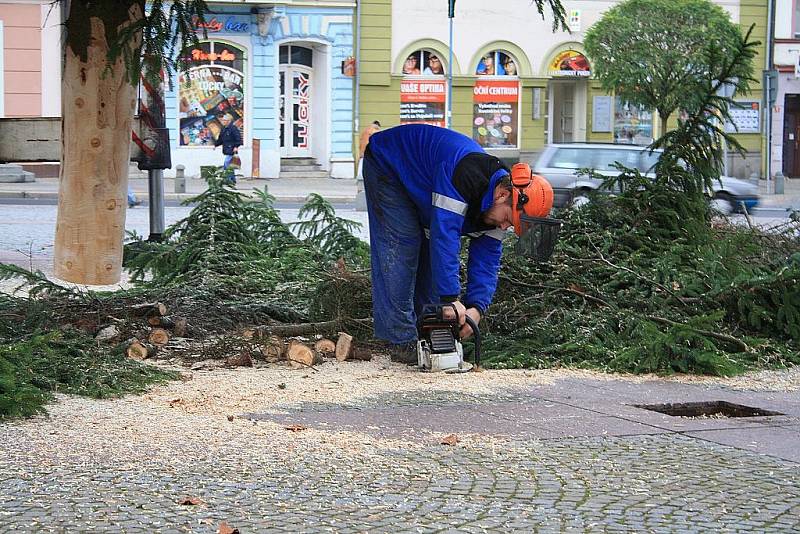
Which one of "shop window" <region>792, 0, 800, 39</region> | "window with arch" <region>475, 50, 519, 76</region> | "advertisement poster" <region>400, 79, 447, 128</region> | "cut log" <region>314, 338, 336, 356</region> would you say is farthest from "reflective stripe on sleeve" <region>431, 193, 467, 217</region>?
"shop window" <region>792, 0, 800, 39</region>

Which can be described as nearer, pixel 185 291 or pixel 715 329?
pixel 715 329

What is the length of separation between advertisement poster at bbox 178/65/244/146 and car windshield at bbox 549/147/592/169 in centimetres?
1303

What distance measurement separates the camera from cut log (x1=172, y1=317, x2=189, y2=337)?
27.2ft

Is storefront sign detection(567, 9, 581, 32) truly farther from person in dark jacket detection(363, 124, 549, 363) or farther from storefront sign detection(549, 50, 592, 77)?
person in dark jacket detection(363, 124, 549, 363)

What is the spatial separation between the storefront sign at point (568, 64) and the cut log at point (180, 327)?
27735 mm

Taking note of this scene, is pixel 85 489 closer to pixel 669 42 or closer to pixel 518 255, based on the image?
pixel 518 255

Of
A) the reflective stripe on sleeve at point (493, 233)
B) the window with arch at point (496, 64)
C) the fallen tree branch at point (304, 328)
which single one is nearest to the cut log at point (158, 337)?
the fallen tree branch at point (304, 328)

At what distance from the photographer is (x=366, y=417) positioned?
20.3 feet

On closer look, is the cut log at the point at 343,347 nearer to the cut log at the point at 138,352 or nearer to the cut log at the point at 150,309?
the cut log at the point at 138,352

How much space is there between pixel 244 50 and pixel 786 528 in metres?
29.3

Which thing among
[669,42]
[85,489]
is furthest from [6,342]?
[669,42]

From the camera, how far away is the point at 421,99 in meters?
34.4

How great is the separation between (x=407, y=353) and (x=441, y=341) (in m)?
0.47

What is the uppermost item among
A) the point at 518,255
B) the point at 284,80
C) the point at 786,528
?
the point at 284,80
